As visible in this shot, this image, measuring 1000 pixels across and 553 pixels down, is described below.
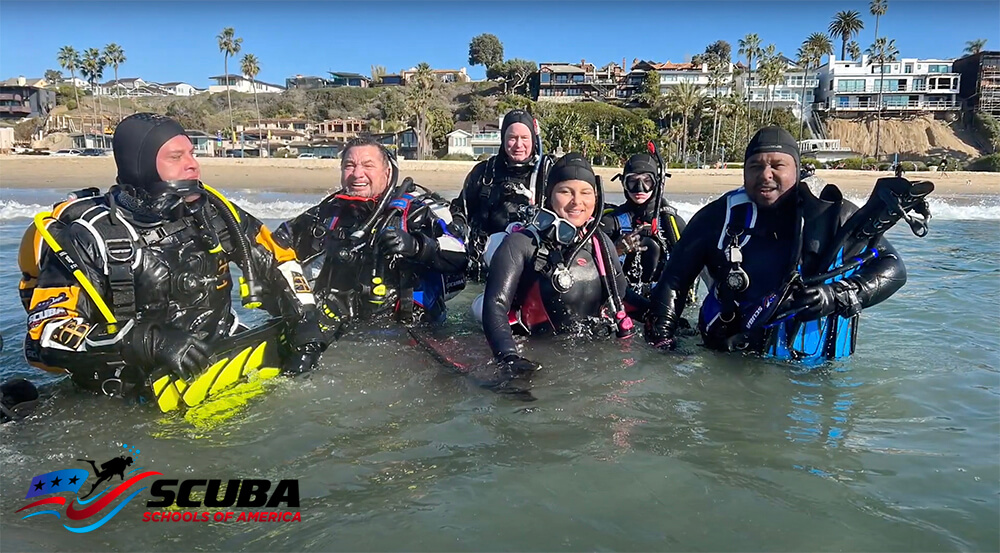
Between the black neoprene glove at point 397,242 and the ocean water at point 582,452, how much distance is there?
67 cm

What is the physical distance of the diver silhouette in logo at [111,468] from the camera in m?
2.80

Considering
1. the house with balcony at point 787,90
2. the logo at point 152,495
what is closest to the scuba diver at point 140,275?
the logo at point 152,495

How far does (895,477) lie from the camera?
111 inches

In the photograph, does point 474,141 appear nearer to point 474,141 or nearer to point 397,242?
point 474,141

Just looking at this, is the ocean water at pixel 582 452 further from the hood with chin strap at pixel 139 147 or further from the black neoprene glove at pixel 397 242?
the hood with chin strap at pixel 139 147

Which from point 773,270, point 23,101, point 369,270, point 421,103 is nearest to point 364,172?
point 369,270

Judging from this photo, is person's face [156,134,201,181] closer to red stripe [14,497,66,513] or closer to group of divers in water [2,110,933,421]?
group of divers in water [2,110,933,421]

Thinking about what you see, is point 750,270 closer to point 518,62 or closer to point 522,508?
point 522,508

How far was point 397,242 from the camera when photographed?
467 centimetres

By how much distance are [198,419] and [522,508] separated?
5.98 feet

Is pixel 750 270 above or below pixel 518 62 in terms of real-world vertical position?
below

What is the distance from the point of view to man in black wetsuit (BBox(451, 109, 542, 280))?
20.1 feet

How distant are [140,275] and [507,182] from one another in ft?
11.6

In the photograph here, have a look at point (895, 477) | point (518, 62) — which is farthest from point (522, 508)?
point (518, 62)
